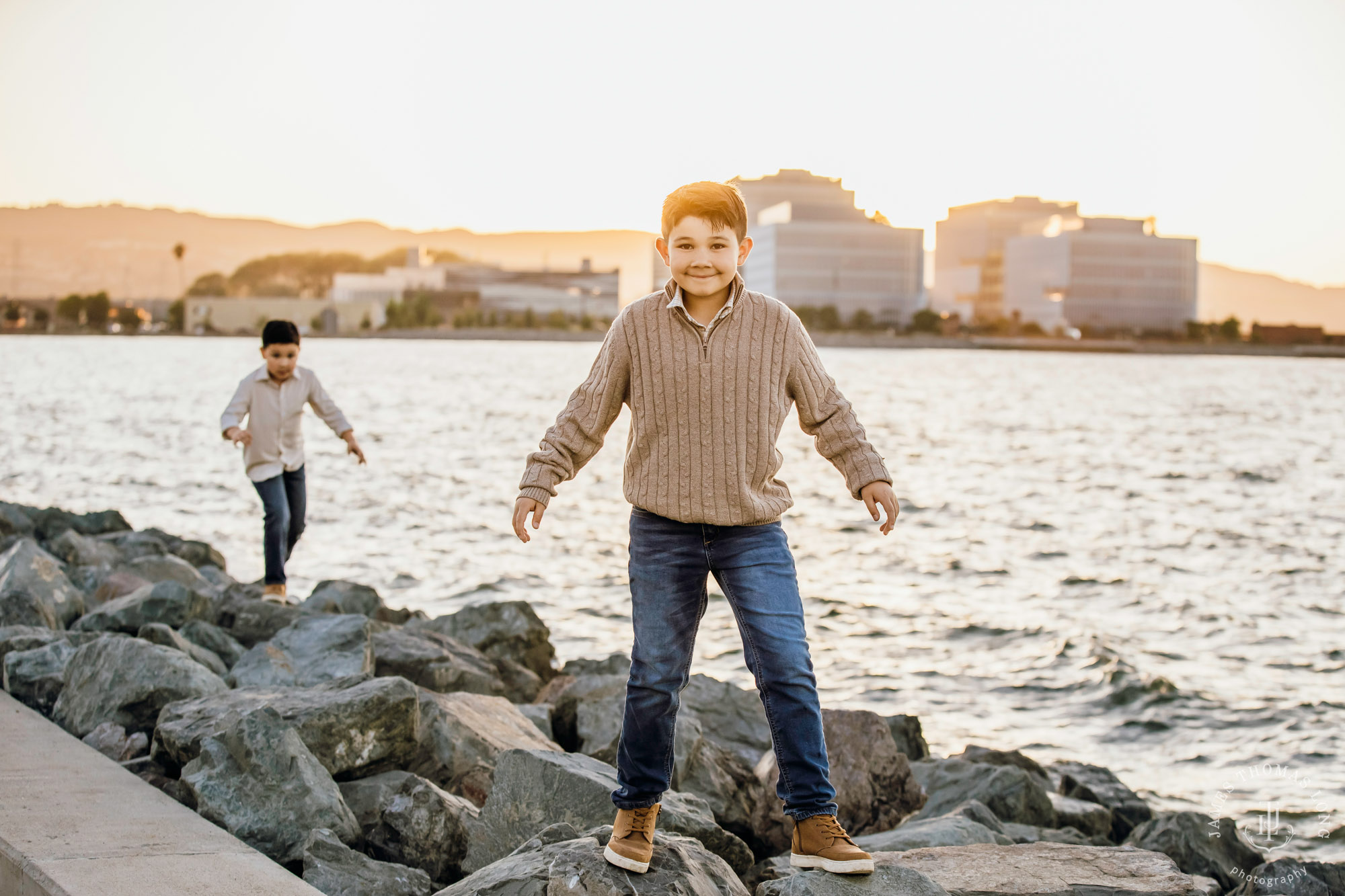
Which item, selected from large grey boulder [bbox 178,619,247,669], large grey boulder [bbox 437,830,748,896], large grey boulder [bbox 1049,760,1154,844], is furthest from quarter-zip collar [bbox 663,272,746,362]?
large grey boulder [bbox 1049,760,1154,844]

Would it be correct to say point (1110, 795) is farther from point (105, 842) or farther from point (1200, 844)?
point (105, 842)

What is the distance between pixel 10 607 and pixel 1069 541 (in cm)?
1541

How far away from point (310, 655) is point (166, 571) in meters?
3.73

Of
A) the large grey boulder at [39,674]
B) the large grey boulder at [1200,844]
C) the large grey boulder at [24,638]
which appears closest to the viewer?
the large grey boulder at [39,674]

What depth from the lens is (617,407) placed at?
11.7 ft

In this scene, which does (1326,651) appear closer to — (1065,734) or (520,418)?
(1065,734)

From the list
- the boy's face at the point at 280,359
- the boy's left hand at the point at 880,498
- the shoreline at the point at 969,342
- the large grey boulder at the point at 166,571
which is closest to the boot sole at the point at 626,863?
the boy's left hand at the point at 880,498

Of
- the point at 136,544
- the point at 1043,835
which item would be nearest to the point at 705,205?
the point at 1043,835

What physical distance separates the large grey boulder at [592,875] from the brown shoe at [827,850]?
0.85ft

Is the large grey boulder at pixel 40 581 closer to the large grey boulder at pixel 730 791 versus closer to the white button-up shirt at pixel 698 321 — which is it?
the large grey boulder at pixel 730 791

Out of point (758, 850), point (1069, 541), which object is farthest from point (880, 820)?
point (1069, 541)

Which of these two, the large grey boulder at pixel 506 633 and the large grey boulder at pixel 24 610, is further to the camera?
the large grey boulder at pixel 506 633

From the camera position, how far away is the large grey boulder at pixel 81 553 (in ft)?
33.5

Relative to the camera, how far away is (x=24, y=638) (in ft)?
19.5
